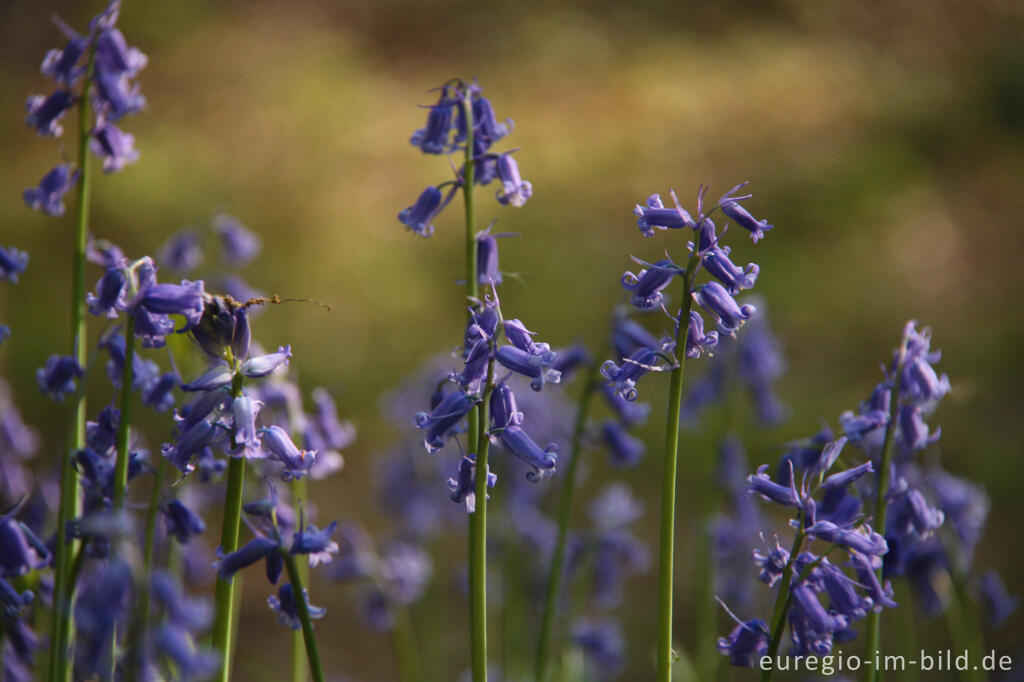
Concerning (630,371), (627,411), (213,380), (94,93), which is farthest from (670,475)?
(94,93)

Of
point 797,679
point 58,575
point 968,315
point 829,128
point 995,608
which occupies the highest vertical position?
point 829,128

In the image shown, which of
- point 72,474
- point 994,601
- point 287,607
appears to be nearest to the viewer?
point 287,607

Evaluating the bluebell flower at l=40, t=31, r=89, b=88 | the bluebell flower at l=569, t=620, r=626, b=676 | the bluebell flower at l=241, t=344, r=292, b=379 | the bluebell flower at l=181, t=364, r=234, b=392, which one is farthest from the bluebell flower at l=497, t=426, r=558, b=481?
the bluebell flower at l=569, t=620, r=626, b=676

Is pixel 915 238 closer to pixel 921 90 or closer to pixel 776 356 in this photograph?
pixel 921 90

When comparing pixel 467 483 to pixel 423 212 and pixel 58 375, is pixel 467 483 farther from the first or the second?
pixel 58 375

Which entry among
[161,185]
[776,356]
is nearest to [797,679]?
[776,356]
